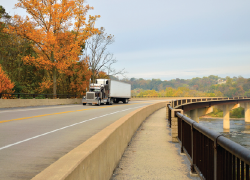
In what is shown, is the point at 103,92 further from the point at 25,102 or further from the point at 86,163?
the point at 86,163

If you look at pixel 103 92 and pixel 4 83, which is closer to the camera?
pixel 4 83

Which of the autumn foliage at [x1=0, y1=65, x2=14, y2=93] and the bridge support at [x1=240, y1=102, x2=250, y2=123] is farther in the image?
the bridge support at [x1=240, y1=102, x2=250, y2=123]

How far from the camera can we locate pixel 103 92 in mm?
40188

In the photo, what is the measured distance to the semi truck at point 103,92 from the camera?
125 feet

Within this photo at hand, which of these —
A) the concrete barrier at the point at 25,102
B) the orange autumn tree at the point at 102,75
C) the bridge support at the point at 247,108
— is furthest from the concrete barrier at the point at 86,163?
the bridge support at the point at 247,108

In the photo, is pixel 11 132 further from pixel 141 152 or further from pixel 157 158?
pixel 157 158

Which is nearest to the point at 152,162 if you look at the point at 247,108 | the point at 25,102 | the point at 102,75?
the point at 25,102

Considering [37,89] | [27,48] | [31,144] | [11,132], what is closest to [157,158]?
[31,144]

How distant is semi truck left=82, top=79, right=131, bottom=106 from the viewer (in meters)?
38.2

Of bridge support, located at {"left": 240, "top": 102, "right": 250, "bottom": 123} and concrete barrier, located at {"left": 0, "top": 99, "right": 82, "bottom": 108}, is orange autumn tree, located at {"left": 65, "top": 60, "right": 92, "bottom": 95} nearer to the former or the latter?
concrete barrier, located at {"left": 0, "top": 99, "right": 82, "bottom": 108}

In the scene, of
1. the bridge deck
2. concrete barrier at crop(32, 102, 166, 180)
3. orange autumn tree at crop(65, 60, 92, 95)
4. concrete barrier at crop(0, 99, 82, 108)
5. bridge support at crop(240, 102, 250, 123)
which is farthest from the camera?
bridge support at crop(240, 102, 250, 123)

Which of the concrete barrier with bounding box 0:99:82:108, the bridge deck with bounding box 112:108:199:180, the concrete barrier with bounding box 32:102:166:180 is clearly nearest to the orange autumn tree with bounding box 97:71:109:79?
the concrete barrier with bounding box 0:99:82:108

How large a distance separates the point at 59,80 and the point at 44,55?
8.22m

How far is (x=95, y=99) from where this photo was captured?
38344 mm
